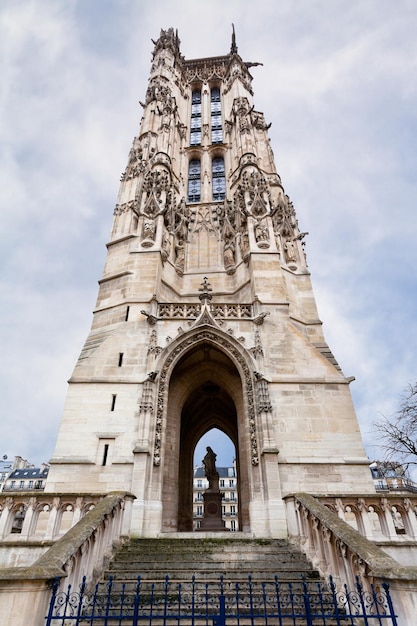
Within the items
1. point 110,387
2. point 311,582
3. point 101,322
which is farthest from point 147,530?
point 101,322

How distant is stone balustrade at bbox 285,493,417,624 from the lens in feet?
12.0

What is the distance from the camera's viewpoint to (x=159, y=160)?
1845cm

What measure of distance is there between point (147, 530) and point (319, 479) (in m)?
4.39

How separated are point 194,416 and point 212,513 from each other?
12.8 feet

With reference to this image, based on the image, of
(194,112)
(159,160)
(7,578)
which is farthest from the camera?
(194,112)

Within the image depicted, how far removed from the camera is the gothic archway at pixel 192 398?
10422 mm

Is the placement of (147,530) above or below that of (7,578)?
above

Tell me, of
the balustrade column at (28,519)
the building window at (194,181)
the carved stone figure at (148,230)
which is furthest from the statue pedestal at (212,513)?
the building window at (194,181)

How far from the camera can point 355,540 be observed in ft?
15.8

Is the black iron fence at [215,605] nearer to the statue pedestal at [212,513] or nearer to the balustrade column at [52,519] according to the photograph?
the balustrade column at [52,519]

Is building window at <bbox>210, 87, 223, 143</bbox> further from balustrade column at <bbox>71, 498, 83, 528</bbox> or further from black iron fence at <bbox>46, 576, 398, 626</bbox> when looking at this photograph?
black iron fence at <bbox>46, 576, 398, 626</bbox>

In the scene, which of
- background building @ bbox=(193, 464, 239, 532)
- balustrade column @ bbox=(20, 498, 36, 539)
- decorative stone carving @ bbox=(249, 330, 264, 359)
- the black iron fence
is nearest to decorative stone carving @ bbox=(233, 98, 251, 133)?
decorative stone carving @ bbox=(249, 330, 264, 359)

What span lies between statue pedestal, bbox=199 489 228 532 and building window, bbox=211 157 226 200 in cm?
1422

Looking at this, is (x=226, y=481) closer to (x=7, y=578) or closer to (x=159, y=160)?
(x=159, y=160)
